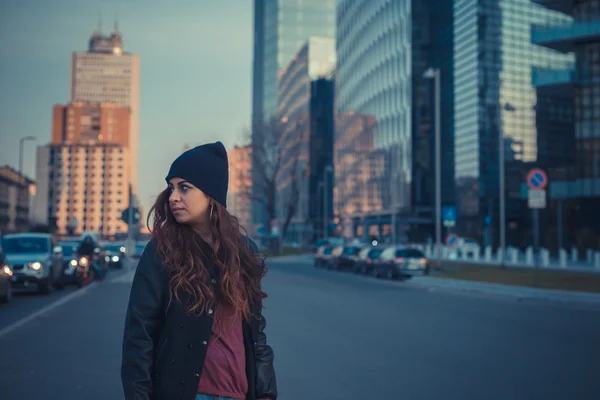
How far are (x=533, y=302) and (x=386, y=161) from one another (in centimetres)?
6502

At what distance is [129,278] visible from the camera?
3438cm

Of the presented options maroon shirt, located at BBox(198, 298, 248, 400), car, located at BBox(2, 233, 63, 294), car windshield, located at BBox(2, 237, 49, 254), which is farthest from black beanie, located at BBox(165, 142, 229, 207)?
car windshield, located at BBox(2, 237, 49, 254)

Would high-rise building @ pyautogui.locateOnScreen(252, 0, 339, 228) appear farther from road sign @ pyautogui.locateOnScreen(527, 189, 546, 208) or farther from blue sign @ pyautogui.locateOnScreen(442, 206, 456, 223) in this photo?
road sign @ pyautogui.locateOnScreen(527, 189, 546, 208)

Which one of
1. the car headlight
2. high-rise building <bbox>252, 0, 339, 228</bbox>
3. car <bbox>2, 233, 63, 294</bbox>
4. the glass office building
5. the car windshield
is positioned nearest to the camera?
car <bbox>2, 233, 63, 294</bbox>

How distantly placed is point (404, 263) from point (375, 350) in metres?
24.2

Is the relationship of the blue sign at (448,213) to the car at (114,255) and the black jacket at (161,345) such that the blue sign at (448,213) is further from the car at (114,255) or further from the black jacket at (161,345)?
the black jacket at (161,345)

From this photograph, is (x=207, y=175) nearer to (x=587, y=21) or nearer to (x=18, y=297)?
(x=18, y=297)

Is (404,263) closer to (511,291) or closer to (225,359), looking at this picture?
(511,291)

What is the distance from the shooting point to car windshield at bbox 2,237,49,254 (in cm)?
2458

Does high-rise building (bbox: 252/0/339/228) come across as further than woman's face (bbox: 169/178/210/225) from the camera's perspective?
Yes

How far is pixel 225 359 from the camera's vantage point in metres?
3.23

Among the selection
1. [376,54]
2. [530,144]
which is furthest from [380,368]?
[376,54]

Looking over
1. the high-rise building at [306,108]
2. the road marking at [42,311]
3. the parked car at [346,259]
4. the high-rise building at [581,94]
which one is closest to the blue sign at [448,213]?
the parked car at [346,259]

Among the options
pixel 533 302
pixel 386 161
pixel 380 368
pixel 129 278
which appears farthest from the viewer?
pixel 386 161
